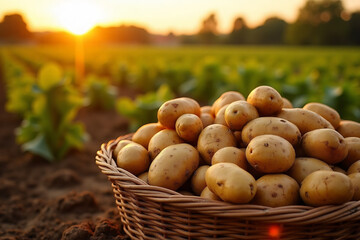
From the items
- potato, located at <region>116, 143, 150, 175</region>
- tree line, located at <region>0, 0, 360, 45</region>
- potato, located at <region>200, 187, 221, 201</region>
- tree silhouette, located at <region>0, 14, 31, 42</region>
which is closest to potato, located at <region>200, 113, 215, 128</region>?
potato, located at <region>116, 143, 150, 175</region>

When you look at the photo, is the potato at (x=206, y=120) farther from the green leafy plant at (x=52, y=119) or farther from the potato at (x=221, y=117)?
the green leafy plant at (x=52, y=119)

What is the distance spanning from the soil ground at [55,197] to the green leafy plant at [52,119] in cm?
22

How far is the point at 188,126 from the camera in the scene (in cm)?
205

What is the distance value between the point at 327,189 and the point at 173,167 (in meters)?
0.81

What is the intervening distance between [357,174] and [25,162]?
12.7 ft

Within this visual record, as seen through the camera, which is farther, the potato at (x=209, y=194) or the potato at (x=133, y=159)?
the potato at (x=133, y=159)

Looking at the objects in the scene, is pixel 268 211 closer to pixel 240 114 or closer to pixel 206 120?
pixel 240 114

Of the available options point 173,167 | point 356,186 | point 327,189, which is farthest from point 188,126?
point 356,186

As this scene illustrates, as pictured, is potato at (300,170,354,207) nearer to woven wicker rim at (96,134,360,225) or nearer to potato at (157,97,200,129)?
woven wicker rim at (96,134,360,225)

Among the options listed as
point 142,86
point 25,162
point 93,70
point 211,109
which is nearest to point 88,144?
point 25,162

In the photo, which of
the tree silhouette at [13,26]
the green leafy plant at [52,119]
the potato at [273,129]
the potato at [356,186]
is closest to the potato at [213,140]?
the potato at [273,129]

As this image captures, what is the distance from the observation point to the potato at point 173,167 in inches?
73.0

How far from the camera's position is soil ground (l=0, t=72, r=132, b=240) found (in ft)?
7.86

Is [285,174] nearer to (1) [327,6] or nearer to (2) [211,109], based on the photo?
(2) [211,109]
